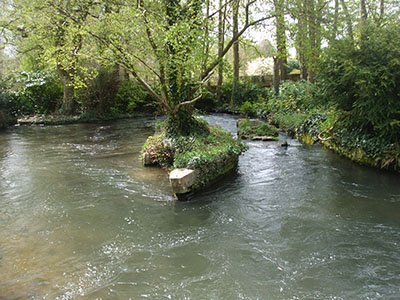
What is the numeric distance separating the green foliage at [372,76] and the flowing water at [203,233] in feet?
4.40

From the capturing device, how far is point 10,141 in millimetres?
14680

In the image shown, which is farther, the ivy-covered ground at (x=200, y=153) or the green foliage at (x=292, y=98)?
the green foliage at (x=292, y=98)

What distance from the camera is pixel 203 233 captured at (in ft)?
20.0

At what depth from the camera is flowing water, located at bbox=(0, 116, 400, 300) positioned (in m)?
4.64

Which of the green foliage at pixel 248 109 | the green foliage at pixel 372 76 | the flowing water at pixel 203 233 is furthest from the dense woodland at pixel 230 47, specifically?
the green foliage at pixel 248 109

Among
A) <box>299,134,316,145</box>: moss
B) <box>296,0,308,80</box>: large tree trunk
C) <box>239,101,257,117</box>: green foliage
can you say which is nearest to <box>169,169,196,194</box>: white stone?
<box>296,0,308,80</box>: large tree trunk

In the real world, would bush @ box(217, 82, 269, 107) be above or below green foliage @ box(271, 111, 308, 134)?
above

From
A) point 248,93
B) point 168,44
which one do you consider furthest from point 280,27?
point 248,93

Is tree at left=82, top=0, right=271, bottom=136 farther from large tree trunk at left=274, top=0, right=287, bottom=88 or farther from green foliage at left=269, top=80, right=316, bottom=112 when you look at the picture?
green foliage at left=269, top=80, right=316, bottom=112

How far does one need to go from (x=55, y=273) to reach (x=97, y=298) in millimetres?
912

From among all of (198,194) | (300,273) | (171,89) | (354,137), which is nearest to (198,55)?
(171,89)

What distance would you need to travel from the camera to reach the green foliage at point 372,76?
902cm

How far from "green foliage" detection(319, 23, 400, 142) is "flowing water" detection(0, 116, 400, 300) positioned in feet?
4.40

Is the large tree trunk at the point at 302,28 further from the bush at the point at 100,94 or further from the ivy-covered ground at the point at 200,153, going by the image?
the bush at the point at 100,94
